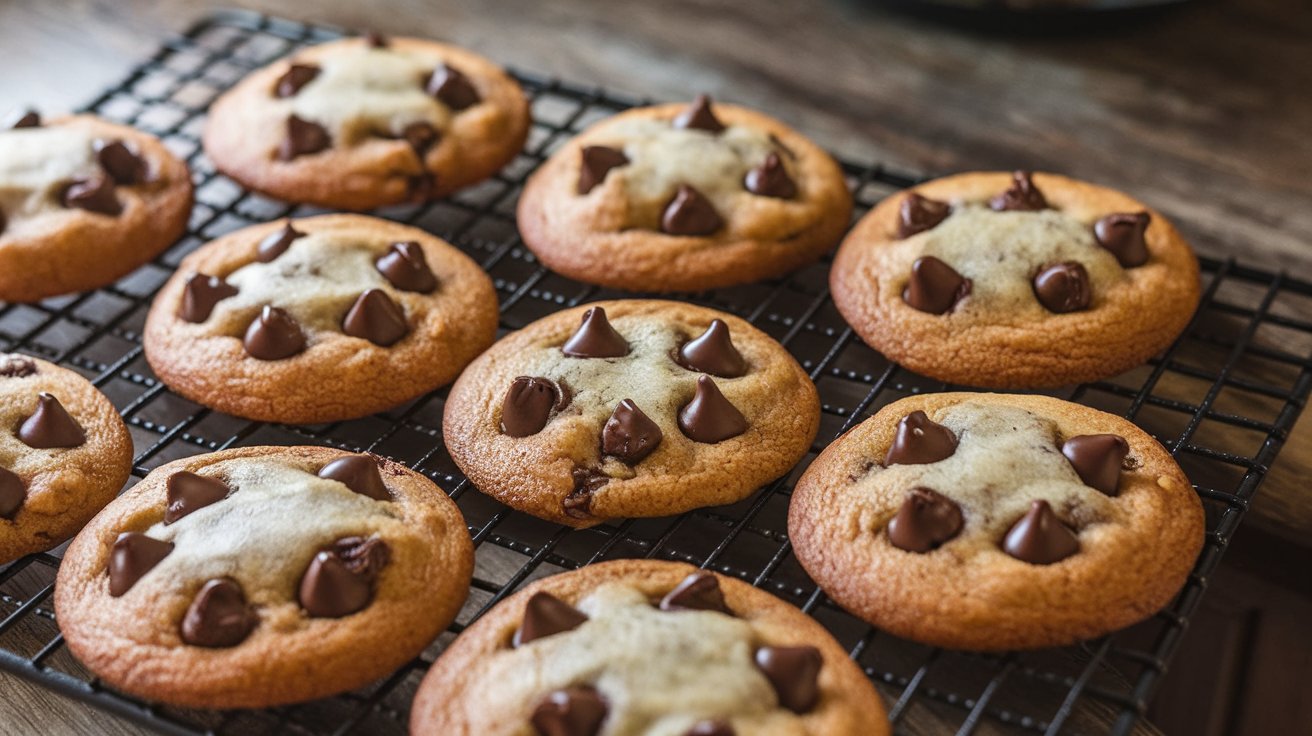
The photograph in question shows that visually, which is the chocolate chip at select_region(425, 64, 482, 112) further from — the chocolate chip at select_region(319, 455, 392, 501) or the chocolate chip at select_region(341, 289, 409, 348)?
the chocolate chip at select_region(319, 455, 392, 501)

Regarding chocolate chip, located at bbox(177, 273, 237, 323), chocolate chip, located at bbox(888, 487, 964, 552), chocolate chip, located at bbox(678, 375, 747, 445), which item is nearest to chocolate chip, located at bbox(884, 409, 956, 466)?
chocolate chip, located at bbox(888, 487, 964, 552)

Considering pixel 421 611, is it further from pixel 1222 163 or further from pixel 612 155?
pixel 1222 163

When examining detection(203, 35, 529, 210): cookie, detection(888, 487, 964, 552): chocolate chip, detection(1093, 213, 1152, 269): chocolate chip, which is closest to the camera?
detection(888, 487, 964, 552): chocolate chip

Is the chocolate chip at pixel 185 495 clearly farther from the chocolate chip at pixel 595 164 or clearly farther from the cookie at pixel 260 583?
the chocolate chip at pixel 595 164

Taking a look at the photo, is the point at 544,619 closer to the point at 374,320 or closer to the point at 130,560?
the point at 130,560

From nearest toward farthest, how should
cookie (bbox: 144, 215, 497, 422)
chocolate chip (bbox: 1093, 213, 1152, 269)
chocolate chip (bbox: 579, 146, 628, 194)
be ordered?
1. cookie (bbox: 144, 215, 497, 422)
2. chocolate chip (bbox: 1093, 213, 1152, 269)
3. chocolate chip (bbox: 579, 146, 628, 194)

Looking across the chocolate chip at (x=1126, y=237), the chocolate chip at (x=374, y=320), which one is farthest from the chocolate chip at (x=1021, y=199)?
the chocolate chip at (x=374, y=320)

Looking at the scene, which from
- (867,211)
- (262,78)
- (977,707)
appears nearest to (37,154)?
(262,78)
